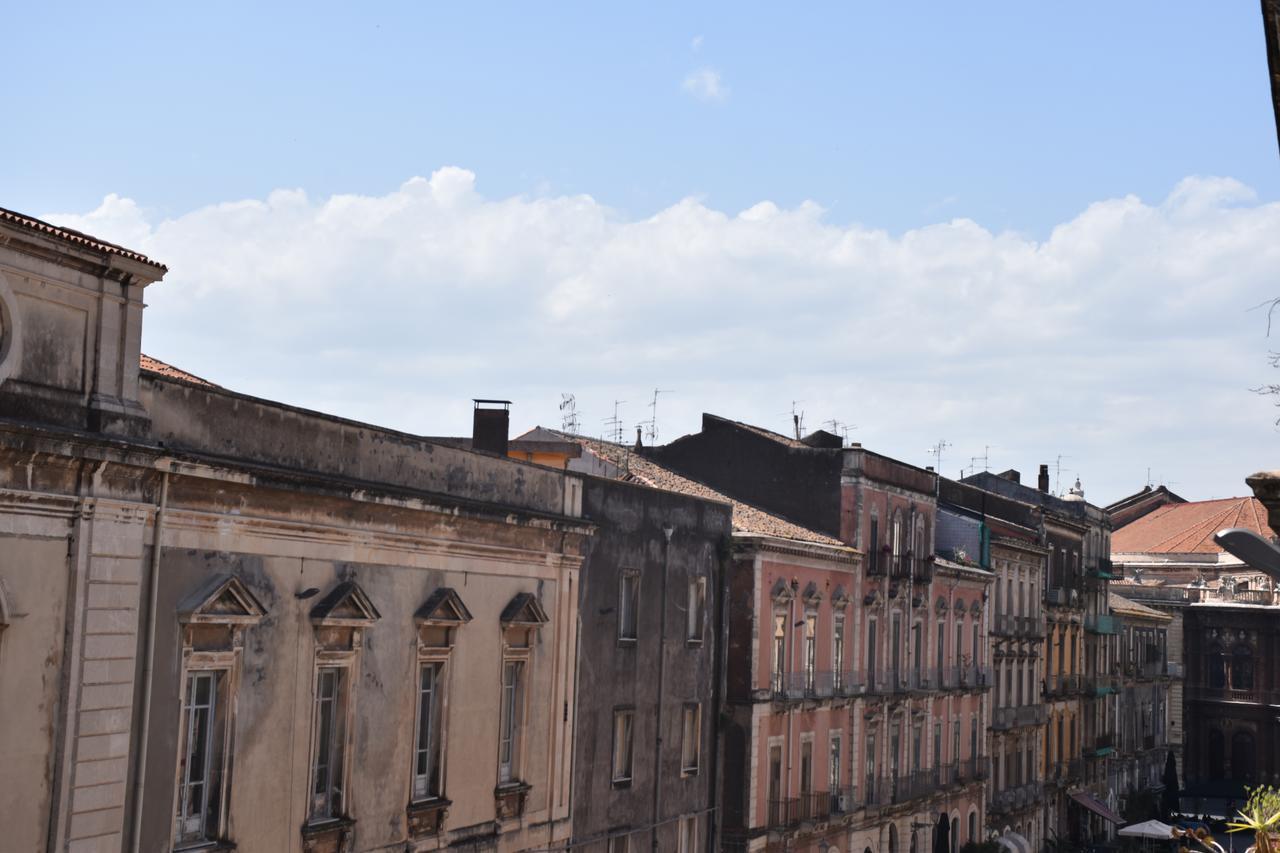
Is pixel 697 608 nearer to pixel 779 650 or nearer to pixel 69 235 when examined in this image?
pixel 779 650

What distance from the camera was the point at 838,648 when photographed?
42031 millimetres

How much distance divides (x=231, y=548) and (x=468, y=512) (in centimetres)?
541

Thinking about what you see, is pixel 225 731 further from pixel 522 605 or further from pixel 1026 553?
pixel 1026 553

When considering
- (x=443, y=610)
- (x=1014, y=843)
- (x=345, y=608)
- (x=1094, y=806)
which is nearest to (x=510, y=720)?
(x=443, y=610)

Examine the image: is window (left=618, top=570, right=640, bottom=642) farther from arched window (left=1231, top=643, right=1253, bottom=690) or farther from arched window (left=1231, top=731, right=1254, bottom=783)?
arched window (left=1231, top=731, right=1254, bottom=783)

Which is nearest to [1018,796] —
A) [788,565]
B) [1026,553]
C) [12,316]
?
[1026,553]

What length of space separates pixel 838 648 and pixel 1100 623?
30.2 m

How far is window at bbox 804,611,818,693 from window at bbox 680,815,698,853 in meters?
6.14

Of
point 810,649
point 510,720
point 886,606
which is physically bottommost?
point 510,720

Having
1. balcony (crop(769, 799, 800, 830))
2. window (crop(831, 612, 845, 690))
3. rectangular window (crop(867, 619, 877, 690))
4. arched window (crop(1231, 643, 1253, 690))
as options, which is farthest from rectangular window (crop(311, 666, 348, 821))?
arched window (crop(1231, 643, 1253, 690))

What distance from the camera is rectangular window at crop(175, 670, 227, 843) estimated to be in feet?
63.2

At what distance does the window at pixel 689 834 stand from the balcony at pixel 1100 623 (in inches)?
1450

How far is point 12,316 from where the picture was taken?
1683 centimetres

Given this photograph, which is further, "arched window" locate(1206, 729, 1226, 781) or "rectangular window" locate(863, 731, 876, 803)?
"arched window" locate(1206, 729, 1226, 781)
